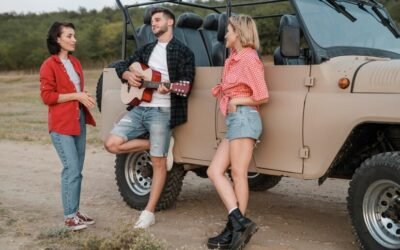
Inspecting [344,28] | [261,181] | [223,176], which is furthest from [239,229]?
[261,181]

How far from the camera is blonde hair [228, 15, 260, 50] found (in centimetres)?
517

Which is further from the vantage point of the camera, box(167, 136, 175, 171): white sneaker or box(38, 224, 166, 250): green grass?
box(167, 136, 175, 171): white sneaker

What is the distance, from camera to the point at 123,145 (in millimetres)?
6191

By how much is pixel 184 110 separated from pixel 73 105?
1.03 metres

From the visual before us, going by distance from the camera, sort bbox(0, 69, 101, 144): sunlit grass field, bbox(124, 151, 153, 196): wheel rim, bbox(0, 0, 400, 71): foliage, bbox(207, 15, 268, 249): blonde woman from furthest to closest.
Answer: bbox(0, 0, 400, 71): foliage
bbox(0, 69, 101, 144): sunlit grass field
bbox(124, 151, 153, 196): wheel rim
bbox(207, 15, 268, 249): blonde woman

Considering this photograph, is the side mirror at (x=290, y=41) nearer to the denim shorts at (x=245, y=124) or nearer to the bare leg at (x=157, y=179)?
the denim shorts at (x=245, y=124)

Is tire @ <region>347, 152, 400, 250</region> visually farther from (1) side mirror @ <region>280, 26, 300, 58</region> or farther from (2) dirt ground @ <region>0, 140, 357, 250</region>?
(1) side mirror @ <region>280, 26, 300, 58</region>

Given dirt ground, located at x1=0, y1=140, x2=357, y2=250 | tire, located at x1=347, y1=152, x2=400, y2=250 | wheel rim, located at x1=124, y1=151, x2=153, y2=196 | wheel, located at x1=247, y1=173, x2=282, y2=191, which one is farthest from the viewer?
wheel, located at x1=247, y1=173, x2=282, y2=191

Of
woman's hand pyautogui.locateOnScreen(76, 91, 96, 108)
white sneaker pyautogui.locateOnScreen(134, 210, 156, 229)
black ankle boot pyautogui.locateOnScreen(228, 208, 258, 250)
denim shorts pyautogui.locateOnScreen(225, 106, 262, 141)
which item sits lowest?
Answer: white sneaker pyautogui.locateOnScreen(134, 210, 156, 229)

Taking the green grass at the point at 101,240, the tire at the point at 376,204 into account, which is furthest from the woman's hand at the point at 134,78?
the tire at the point at 376,204

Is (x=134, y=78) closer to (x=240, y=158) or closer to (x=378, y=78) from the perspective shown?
(x=240, y=158)

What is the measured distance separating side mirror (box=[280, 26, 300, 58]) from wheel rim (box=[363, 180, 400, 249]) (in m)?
1.19

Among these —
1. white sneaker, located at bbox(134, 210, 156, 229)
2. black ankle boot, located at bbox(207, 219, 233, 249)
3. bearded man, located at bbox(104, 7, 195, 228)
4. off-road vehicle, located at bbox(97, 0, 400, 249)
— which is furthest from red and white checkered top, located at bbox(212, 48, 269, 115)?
white sneaker, located at bbox(134, 210, 156, 229)

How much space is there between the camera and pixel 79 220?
5953 millimetres
